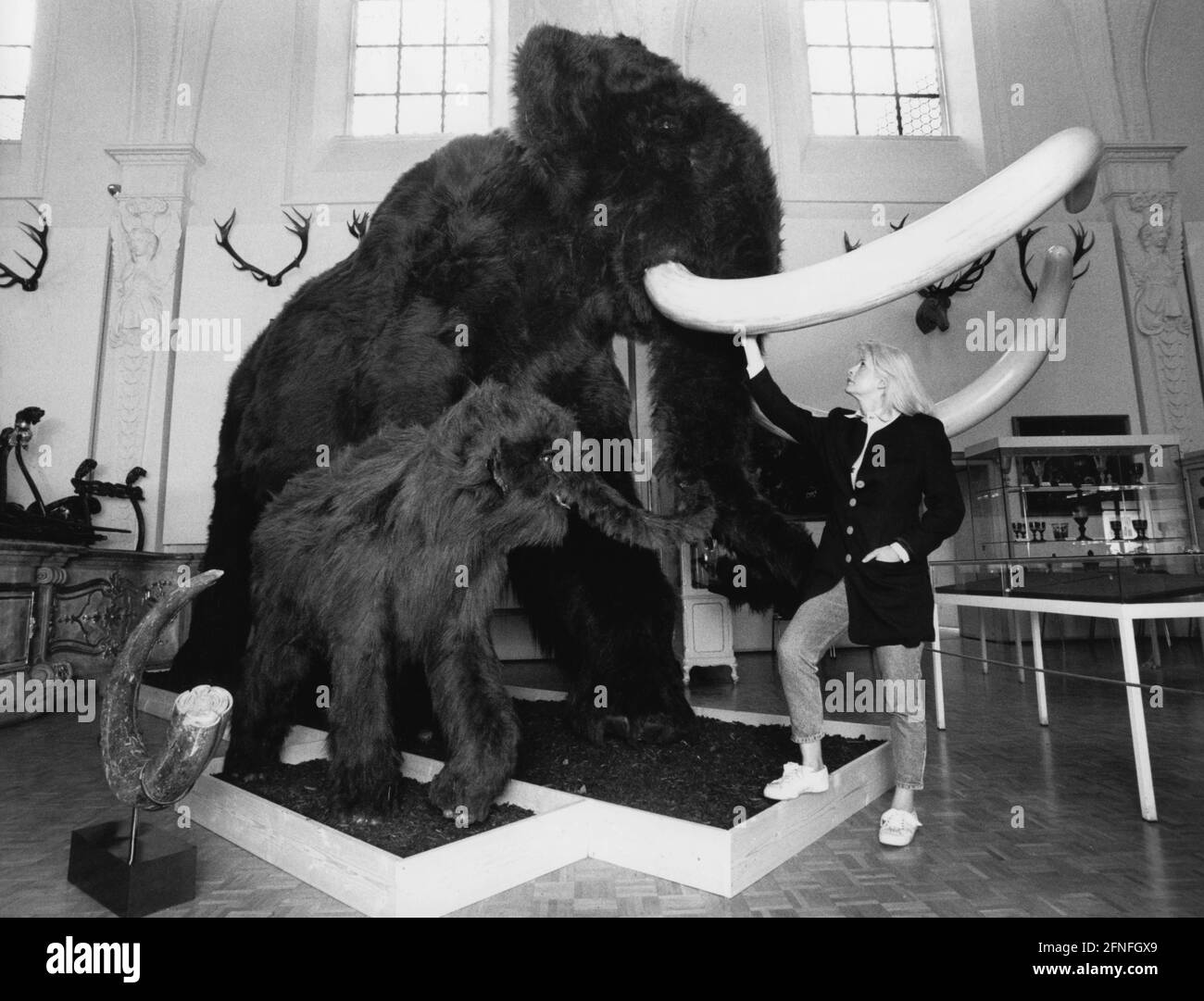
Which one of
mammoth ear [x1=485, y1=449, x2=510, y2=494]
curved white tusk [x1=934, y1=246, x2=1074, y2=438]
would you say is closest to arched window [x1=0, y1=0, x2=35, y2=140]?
mammoth ear [x1=485, y1=449, x2=510, y2=494]

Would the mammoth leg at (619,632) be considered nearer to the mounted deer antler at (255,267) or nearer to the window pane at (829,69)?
the mounted deer antler at (255,267)

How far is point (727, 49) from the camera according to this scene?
26.4ft

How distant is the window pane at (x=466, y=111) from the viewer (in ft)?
27.5

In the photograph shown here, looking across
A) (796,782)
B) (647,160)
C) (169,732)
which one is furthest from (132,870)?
(647,160)

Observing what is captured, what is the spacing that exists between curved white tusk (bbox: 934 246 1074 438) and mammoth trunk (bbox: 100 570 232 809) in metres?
2.32

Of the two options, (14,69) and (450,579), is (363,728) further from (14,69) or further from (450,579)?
(14,69)

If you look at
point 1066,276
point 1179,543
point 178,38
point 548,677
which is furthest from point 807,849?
point 178,38

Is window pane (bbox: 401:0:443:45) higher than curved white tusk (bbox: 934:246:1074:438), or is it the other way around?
window pane (bbox: 401:0:443:45)

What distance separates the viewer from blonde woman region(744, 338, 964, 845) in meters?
2.07

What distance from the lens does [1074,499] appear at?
6938 mm

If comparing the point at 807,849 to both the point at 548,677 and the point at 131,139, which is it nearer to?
the point at 548,677

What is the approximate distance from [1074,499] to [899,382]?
5911 millimetres

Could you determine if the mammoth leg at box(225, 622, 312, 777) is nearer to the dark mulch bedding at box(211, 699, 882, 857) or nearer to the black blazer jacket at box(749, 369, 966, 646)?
the dark mulch bedding at box(211, 699, 882, 857)

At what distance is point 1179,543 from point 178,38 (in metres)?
11.2
